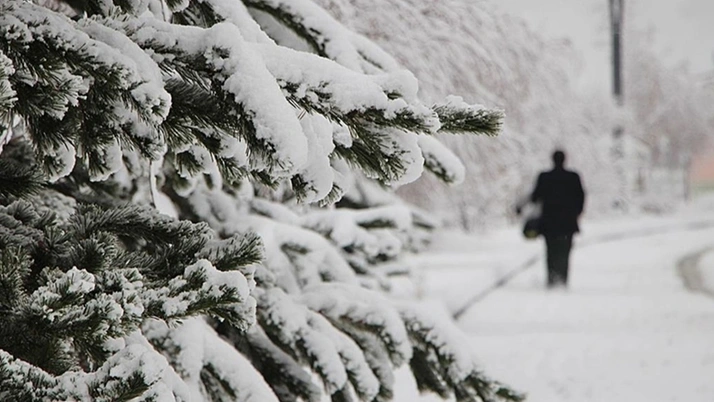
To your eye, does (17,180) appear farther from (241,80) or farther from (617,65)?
(617,65)

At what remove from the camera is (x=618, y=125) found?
27.8 meters

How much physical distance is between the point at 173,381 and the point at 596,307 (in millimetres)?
6909

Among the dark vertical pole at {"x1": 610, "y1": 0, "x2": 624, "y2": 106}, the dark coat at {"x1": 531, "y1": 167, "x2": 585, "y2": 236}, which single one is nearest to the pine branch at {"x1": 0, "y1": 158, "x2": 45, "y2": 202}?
the dark coat at {"x1": 531, "y1": 167, "x2": 585, "y2": 236}

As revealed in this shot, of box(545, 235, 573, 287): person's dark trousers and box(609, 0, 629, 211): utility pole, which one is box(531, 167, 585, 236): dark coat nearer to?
box(545, 235, 573, 287): person's dark trousers

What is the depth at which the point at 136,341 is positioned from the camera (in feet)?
5.40

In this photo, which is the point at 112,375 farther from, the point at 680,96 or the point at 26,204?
the point at 680,96

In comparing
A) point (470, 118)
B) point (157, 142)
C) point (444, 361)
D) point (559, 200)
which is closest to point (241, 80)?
point (157, 142)

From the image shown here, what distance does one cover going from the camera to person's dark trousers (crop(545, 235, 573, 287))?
9070 mm

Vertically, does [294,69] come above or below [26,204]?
above

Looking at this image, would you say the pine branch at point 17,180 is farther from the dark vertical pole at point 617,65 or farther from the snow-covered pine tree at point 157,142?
the dark vertical pole at point 617,65

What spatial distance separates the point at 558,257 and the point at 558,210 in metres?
0.60

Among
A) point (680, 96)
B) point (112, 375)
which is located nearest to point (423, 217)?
point (112, 375)

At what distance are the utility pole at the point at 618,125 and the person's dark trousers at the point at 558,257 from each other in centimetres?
1885

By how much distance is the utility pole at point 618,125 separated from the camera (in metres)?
27.1
